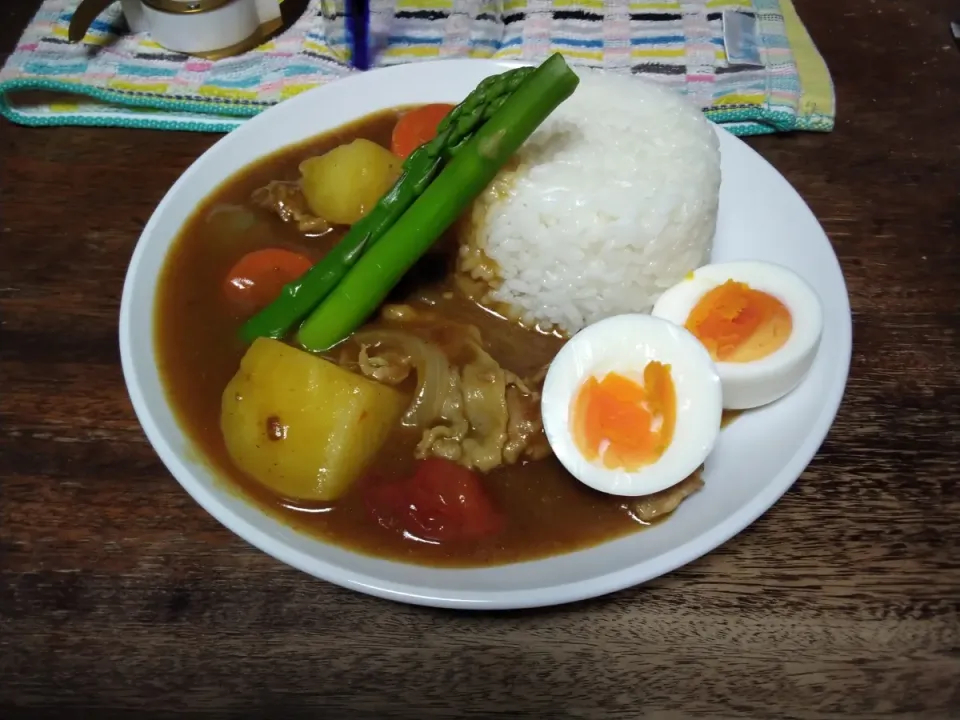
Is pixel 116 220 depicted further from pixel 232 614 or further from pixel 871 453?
pixel 871 453

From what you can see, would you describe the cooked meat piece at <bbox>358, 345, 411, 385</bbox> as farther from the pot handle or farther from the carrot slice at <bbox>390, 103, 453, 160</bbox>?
the pot handle

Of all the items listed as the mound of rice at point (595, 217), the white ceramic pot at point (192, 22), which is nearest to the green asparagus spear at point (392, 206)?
the mound of rice at point (595, 217)

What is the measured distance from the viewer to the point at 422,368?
1927mm

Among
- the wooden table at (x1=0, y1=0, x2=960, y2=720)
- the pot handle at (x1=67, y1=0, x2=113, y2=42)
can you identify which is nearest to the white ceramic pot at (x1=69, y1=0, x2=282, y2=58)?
the pot handle at (x1=67, y1=0, x2=113, y2=42)

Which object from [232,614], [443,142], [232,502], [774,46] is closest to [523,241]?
[443,142]

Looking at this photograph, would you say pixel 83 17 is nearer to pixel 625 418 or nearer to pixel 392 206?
pixel 392 206

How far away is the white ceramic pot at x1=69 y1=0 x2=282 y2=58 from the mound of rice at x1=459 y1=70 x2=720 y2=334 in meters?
1.35

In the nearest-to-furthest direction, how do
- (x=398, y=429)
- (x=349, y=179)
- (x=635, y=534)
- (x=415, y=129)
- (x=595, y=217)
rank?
(x=635, y=534) → (x=398, y=429) → (x=595, y=217) → (x=349, y=179) → (x=415, y=129)

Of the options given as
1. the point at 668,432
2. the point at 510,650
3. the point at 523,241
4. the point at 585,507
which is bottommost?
the point at 510,650

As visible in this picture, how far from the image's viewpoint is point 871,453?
2037mm

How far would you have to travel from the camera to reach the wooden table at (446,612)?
65.2 inches

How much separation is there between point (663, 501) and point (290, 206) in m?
1.39

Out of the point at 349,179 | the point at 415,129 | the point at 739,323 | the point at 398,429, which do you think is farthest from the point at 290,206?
the point at 739,323

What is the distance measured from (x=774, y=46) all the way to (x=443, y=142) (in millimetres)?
1676
